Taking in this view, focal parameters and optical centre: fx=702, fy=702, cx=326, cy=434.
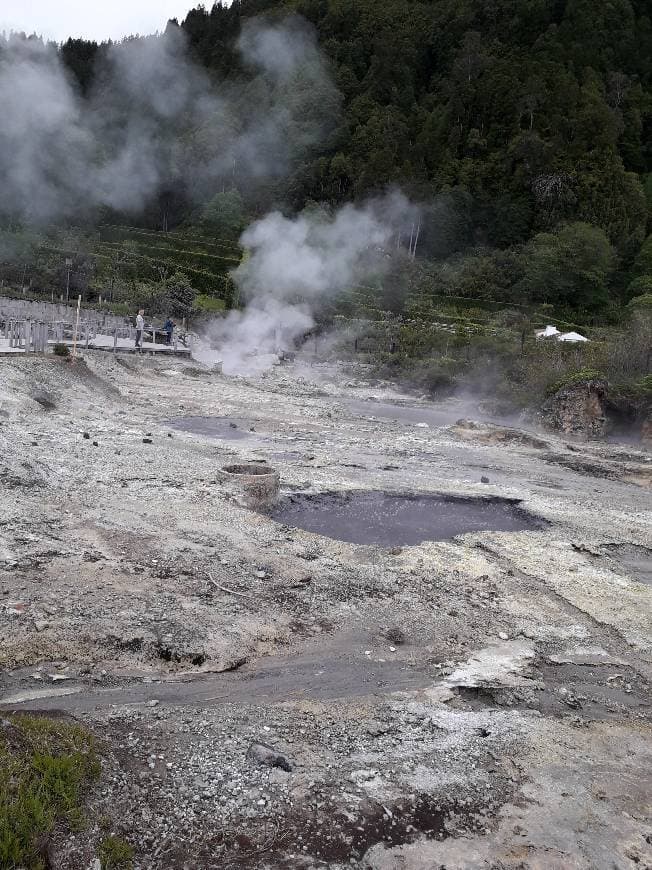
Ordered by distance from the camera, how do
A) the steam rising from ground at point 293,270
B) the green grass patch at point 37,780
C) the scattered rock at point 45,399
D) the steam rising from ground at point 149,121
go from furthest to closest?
the steam rising from ground at point 149,121 → the steam rising from ground at point 293,270 → the scattered rock at point 45,399 → the green grass patch at point 37,780

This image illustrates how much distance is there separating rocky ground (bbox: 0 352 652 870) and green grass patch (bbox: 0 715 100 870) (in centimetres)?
13

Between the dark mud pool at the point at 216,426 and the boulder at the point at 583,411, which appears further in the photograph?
the boulder at the point at 583,411

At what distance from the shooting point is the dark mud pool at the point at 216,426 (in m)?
14.1

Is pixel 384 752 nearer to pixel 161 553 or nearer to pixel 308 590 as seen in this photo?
pixel 308 590

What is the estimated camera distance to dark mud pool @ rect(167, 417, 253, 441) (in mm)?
14117

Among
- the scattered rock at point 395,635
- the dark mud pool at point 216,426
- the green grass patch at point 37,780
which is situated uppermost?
the dark mud pool at point 216,426

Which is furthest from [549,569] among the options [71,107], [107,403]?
[71,107]

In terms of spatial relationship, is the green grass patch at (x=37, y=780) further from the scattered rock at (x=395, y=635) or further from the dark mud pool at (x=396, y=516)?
the dark mud pool at (x=396, y=516)

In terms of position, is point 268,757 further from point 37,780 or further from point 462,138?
point 462,138

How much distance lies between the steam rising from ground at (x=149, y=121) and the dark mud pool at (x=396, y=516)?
1768 inches

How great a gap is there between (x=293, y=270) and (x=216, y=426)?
20.9 m

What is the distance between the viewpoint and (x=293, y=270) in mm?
34375

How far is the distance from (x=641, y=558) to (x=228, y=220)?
43.9 m

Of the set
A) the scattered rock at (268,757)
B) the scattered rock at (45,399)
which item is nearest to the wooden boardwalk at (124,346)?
the scattered rock at (45,399)
